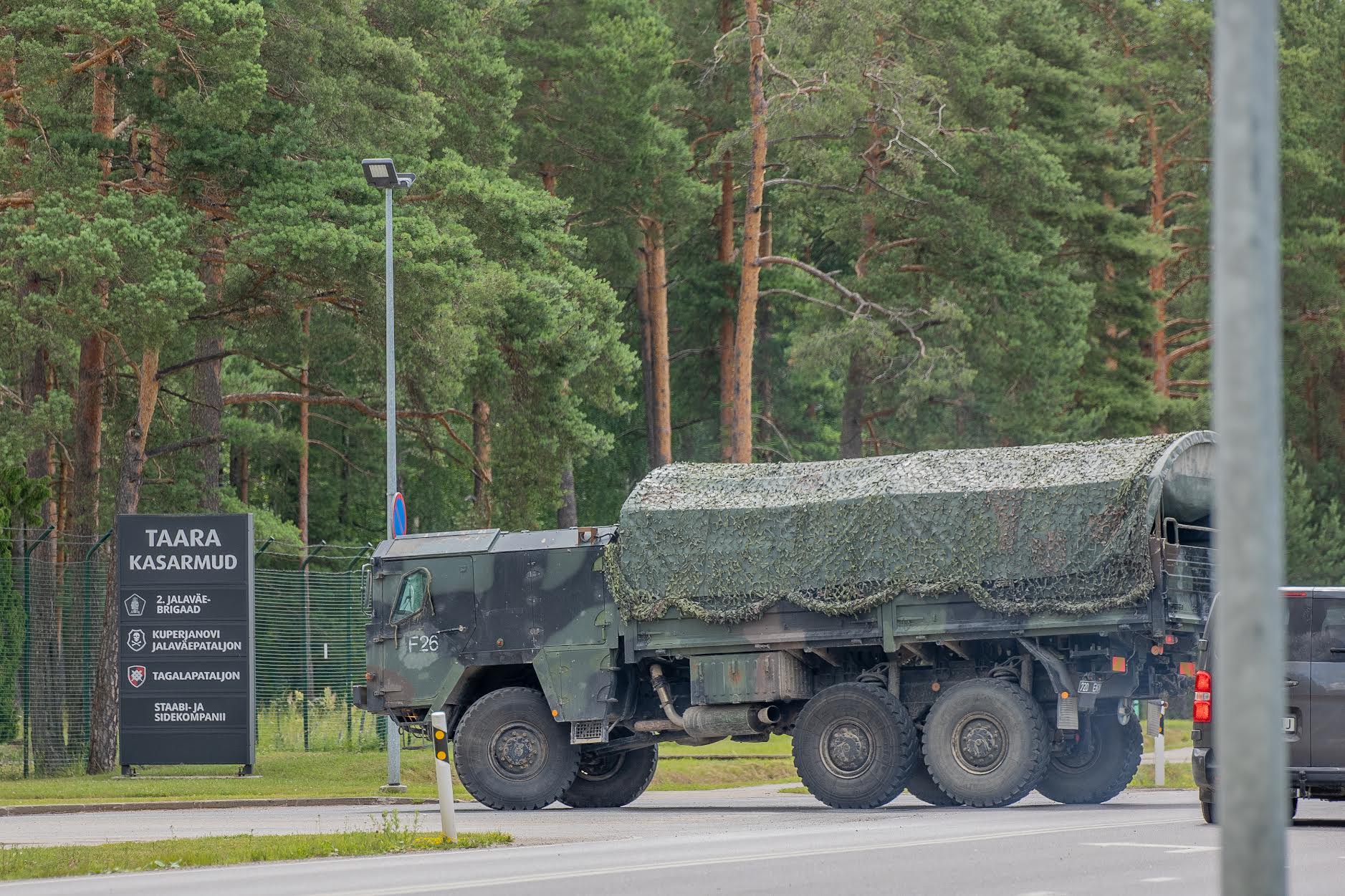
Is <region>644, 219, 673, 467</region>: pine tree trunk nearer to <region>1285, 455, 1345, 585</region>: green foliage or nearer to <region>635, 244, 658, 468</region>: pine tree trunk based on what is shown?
<region>635, 244, 658, 468</region>: pine tree trunk

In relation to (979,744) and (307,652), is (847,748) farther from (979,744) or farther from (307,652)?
(307,652)

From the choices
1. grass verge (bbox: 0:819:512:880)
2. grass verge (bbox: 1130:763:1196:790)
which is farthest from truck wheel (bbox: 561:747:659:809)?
grass verge (bbox: 1130:763:1196:790)

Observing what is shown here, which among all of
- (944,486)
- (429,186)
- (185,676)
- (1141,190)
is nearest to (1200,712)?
(944,486)

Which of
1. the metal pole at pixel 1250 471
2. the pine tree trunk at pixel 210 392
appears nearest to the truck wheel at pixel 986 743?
the metal pole at pixel 1250 471

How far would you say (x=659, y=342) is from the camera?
4984cm

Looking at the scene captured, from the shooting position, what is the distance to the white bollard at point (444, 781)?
50.5 feet

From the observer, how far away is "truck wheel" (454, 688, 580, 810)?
20953 mm

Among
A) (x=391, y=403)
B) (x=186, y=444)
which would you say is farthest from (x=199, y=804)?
(x=186, y=444)

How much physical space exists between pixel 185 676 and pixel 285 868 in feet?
40.4

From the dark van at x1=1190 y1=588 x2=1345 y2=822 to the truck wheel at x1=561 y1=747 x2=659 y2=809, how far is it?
7657mm

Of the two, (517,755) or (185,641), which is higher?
(185,641)

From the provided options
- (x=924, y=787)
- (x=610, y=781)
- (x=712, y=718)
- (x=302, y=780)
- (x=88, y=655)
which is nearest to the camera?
(x=712, y=718)

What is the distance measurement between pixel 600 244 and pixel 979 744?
31.6m

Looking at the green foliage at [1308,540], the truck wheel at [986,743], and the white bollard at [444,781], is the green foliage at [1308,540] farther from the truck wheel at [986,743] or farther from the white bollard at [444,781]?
the white bollard at [444,781]
